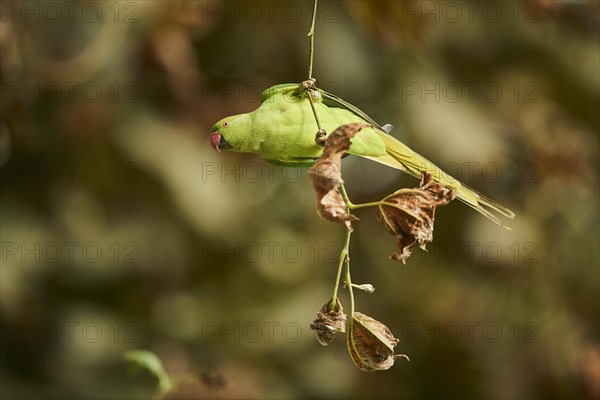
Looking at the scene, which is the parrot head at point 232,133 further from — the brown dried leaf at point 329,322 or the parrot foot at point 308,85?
the brown dried leaf at point 329,322

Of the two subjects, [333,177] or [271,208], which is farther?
[271,208]

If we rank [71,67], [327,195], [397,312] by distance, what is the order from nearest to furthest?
1. [327,195]
2. [71,67]
3. [397,312]

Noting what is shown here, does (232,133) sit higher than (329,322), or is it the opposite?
(232,133)

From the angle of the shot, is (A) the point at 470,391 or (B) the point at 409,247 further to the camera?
(A) the point at 470,391

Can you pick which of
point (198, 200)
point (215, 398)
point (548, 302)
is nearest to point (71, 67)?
point (198, 200)

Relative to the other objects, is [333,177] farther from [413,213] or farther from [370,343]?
[370,343]

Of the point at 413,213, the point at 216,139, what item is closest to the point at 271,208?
the point at 216,139

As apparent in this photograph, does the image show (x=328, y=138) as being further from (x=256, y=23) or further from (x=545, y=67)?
(x=545, y=67)

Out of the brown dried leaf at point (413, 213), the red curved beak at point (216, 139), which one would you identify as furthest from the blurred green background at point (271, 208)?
the brown dried leaf at point (413, 213)
